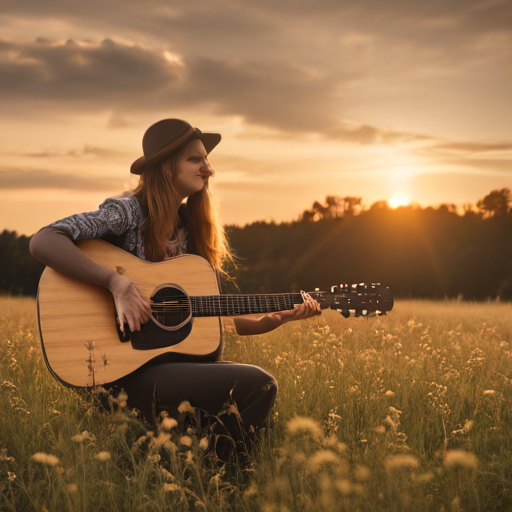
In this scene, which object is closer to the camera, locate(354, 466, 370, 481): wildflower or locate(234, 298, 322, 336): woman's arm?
locate(354, 466, 370, 481): wildflower

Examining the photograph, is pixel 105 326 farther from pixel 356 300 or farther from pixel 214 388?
pixel 356 300

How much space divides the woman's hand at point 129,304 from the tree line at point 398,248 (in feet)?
51.3

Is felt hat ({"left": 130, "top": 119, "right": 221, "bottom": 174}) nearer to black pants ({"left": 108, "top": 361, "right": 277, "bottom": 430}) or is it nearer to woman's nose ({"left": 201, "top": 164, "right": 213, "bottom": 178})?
woman's nose ({"left": 201, "top": 164, "right": 213, "bottom": 178})

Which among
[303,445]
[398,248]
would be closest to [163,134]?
[303,445]

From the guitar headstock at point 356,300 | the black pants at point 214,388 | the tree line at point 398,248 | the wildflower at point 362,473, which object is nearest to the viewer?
the wildflower at point 362,473

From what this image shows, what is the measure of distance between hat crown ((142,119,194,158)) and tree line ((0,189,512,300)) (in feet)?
49.4

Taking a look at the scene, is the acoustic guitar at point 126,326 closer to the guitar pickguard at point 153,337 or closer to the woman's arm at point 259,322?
the guitar pickguard at point 153,337

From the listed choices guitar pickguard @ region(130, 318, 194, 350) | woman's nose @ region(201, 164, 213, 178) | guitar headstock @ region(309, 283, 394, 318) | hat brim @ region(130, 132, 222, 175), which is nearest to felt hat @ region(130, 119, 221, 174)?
hat brim @ region(130, 132, 222, 175)

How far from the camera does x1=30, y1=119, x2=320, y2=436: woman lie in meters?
2.67

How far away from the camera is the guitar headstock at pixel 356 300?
11.4ft

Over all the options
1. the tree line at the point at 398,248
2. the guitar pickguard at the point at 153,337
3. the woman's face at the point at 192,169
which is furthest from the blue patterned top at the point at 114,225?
the tree line at the point at 398,248

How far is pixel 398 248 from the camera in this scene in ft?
72.6

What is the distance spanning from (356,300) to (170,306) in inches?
53.4

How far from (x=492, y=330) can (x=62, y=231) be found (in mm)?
4877
